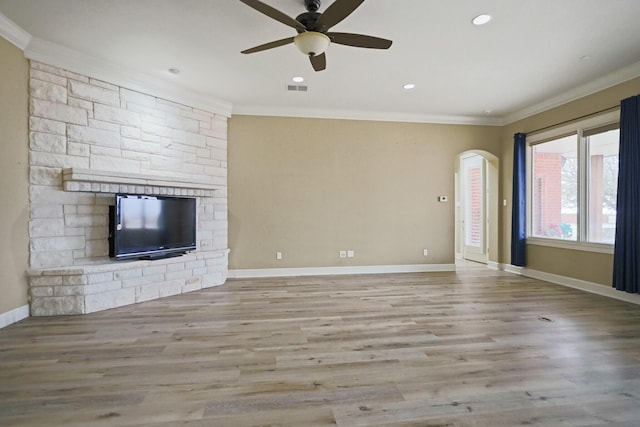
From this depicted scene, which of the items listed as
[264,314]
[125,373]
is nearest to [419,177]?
[264,314]

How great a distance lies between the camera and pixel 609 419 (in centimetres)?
177

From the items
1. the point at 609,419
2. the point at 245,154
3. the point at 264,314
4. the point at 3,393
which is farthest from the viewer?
the point at 245,154

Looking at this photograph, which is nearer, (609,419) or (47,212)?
(609,419)

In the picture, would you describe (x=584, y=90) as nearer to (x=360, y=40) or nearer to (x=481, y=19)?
(x=481, y=19)

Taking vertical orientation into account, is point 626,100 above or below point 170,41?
below

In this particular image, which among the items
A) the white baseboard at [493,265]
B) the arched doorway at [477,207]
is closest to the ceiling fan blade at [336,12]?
the arched doorway at [477,207]

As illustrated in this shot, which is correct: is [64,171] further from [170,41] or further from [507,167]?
[507,167]

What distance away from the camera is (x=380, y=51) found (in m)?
3.54

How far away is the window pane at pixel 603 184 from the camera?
172 inches

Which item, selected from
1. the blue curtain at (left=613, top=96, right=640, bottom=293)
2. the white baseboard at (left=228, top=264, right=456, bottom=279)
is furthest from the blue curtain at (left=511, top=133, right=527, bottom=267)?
the blue curtain at (left=613, top=96, right=640, bottom=293)

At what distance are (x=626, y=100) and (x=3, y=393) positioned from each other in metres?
6.87

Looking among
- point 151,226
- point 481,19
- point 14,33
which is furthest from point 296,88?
point 14,33

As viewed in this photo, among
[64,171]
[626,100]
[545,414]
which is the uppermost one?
[626,100]

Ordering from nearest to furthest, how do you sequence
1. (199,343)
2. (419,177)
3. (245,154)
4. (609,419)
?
(609,419) < (199,343) < (245,154) < (419,177)
